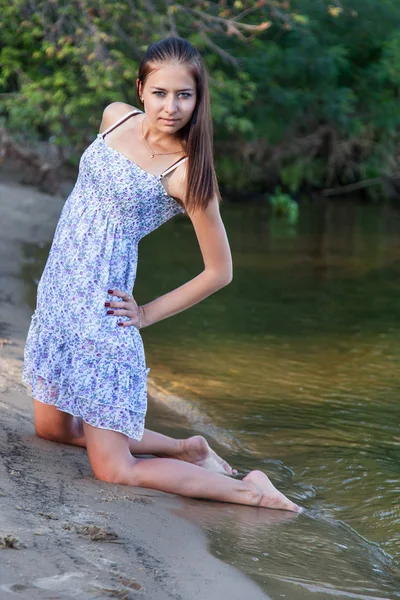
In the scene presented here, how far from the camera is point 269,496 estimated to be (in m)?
3.71

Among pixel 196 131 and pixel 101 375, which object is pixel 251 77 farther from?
pixel 101 375

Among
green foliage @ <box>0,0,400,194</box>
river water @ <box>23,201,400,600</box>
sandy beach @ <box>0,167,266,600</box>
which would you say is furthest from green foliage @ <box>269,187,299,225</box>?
sandy beach @ <box>0,167,266,600</box>

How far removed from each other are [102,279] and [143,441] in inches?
32.6

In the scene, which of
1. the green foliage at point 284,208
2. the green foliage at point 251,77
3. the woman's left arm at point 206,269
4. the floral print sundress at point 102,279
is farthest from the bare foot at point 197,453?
the green foliage at point 284,208

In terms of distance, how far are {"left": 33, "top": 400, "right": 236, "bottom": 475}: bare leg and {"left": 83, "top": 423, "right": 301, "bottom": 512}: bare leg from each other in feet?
0.90

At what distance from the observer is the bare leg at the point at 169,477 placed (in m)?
3.52

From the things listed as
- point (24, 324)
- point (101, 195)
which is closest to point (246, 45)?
point (24, 324)

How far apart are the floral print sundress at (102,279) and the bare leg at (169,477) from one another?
2.9 inches

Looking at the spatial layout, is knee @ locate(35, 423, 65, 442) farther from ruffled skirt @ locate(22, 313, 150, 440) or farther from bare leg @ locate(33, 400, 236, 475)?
ruffled skirt @ locate(22, 313, 150, 440)

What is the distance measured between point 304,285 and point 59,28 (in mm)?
5262

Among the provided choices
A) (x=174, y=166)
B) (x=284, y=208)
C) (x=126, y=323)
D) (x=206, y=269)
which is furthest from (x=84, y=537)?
(x=284, y=208)

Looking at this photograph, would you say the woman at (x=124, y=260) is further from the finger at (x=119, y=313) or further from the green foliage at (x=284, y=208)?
the green foliage at (x=284, y=208)

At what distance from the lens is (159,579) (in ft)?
8.81

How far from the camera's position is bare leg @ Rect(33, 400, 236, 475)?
383 cm
